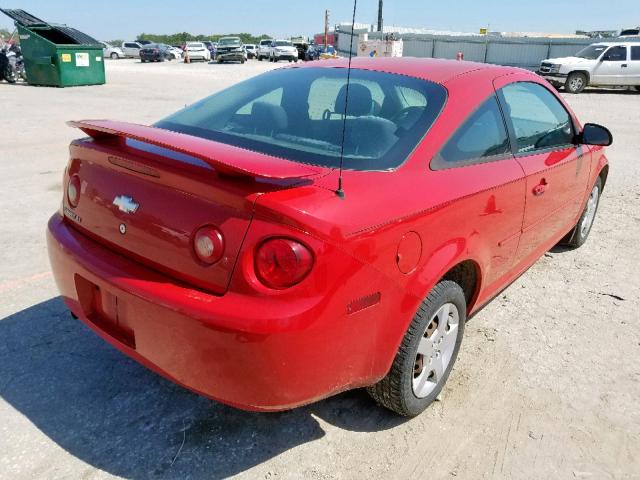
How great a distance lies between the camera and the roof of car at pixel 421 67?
2890mm

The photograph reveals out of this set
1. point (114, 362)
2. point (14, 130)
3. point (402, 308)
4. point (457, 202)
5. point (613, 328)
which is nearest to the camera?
point (402, 308)

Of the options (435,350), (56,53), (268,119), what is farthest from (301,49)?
(435,350)

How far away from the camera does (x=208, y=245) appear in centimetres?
198

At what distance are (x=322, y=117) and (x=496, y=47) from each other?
3843cm

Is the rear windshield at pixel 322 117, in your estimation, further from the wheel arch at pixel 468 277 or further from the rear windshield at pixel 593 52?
the rear windshield at pixel 593 52

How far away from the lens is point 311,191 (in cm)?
202

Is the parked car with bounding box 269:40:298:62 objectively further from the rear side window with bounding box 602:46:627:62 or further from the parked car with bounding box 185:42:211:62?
the rear side window with bounding box 602:46:627:62

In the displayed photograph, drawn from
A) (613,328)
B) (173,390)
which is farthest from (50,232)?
(613,328)

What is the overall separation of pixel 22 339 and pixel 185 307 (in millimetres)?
1667

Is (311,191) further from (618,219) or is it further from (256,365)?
(618,219)

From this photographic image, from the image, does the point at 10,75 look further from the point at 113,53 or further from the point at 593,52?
the point at 113,53

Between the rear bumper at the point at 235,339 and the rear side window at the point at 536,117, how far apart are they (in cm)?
169

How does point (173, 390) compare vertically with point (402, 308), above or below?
below

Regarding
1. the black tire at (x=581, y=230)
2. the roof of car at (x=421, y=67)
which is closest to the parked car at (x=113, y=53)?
the black tire at (x=581, y=230)
